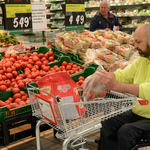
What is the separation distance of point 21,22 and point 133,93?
2340 mm

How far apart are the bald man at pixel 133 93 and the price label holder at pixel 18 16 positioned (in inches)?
78.3

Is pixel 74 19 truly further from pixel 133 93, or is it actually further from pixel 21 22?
pixel 133 93

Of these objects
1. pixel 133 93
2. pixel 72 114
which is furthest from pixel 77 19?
pixel 72 114

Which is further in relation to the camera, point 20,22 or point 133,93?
point 20,22

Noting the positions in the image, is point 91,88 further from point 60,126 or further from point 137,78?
point 60,126

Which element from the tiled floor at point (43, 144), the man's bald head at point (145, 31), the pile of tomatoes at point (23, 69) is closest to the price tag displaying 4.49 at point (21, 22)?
the pile of tomatoes at point (23, 69)

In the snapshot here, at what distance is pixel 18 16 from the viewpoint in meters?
3.34

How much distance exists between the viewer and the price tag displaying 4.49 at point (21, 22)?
10.9ft

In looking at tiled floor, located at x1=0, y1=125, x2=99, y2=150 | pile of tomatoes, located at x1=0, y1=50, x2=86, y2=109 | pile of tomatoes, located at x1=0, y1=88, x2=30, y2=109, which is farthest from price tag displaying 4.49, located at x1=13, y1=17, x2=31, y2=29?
tiled floor, located at x1=0, y1=125, x2=99, y2=150

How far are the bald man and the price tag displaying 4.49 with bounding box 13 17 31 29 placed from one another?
199 centimetres

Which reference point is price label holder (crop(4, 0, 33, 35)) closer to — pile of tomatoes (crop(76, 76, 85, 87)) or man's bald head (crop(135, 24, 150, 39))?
pile of tomatoes (crop(76, 76, 85, 87))

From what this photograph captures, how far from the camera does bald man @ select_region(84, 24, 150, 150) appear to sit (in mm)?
1638

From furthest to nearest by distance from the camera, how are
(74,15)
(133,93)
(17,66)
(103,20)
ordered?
(103,20), (74,15), (17,66), (133,93)

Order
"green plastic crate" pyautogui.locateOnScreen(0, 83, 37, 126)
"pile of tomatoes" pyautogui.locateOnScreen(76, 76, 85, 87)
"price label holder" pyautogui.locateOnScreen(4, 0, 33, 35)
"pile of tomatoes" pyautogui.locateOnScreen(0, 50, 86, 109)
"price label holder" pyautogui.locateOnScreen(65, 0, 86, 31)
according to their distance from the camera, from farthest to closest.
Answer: "price label holder" pyautogui.locateOnScreen(65, 0, 86, 31) < "price label holder" pyautogui.locateOnScreen(4, 0, 33, 35) < "pile of tomatoes" pyautogui.locateOnScreen(76, 76, 85, 87) < "pile of tomatoes" pyautogui.locateOnScreen(0, 50, 86, 109) < "green plastic crate" pyautogui.locateOnScreen(0, 83, 37, 126)
